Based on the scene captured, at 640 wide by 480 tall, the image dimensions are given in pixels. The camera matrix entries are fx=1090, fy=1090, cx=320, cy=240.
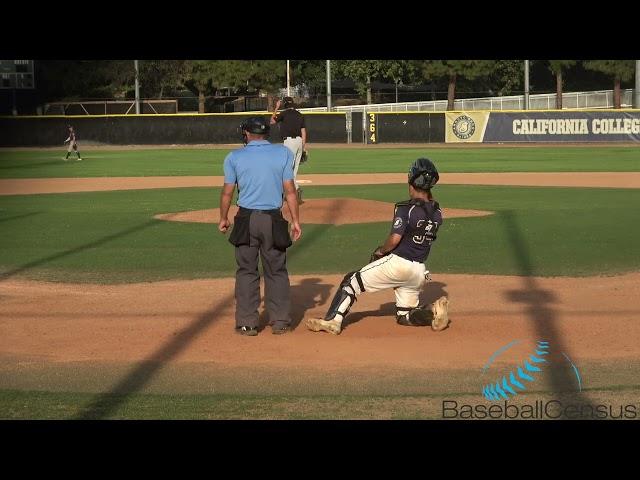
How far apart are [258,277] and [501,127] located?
43.4 meters

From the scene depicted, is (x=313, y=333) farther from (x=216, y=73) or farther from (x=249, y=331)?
(x=216, y=73)

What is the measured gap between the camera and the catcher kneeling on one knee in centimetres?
926

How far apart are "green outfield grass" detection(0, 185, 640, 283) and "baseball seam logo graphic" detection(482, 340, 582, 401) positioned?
4.30m

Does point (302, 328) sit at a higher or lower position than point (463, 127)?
lower

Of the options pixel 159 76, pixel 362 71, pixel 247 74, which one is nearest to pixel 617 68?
pixel 362 71

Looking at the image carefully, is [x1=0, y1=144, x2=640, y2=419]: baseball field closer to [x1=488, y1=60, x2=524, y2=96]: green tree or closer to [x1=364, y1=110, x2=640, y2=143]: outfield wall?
[x1=364, y1=110, x2=640, y2=143]: outfield wall

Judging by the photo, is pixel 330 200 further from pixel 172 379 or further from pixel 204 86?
pixel 204 86

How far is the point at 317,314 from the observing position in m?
10.6

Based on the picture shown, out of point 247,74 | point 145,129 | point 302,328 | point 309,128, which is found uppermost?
point 247,74

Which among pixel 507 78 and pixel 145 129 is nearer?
pixel 145 129

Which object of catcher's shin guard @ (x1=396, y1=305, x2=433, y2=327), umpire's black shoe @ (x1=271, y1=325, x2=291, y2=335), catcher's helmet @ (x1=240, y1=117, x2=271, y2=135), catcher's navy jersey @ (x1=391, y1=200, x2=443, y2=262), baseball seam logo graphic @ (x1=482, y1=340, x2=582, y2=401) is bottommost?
baseball seam logo graphic @ (x1=482, y1=340, x2=582, y2=401)

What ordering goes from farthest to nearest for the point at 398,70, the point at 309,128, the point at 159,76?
the point at 398,70 < the point at 159,76 < the point at 309,128

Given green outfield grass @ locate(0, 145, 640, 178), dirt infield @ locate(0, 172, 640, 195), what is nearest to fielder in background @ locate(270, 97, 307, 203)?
dirt infield @ locate(0, 172, 640, 195)
